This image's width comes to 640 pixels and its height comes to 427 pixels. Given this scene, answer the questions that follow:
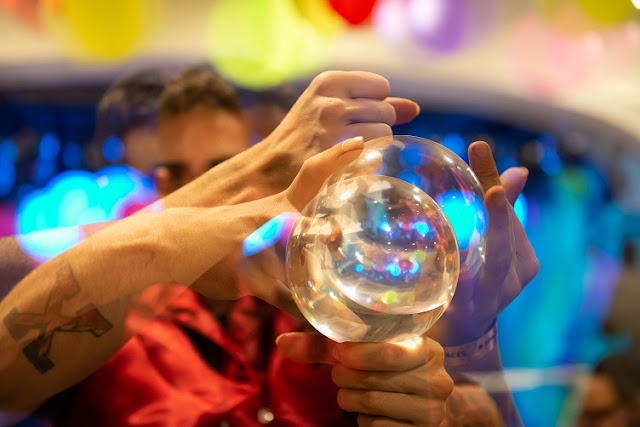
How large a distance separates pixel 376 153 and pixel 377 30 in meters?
1.89

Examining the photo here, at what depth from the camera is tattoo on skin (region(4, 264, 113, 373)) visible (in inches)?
21.2

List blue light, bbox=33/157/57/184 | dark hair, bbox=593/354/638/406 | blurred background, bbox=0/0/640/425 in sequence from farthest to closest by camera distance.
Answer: blue light, bbox=33/157/57/184
blurred background, bbox=0/0/640/425
dark hair, bbox=593/354/638/406

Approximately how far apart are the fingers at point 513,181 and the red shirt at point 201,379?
26cm

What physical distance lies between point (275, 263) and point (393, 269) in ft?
0.46

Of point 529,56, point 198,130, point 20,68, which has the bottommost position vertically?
point 20,68

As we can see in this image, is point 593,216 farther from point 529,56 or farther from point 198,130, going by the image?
point 198,130

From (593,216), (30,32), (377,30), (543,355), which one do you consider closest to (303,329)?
(543,355)

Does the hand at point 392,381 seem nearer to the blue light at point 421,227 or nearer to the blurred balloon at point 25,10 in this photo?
the blue light at point 421,227

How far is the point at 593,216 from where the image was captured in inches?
131

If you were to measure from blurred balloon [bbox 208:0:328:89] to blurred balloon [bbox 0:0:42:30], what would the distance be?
561mm

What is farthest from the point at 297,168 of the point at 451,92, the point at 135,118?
the point at 451,92

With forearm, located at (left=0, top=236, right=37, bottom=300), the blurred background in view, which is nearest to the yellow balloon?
the blurred background

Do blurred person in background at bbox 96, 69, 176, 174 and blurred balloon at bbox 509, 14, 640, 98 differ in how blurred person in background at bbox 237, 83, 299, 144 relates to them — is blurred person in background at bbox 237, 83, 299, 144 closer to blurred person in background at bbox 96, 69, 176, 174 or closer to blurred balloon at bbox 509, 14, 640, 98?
blurred person in background at bbox 96, 69, 176, 174

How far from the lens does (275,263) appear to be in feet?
1.70
